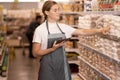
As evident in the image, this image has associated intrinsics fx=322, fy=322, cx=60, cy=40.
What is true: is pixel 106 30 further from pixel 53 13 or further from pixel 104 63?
pixel 53 13

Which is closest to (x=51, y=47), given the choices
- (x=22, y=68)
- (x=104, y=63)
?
(x=104, y=63)

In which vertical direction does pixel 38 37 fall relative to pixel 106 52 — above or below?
above

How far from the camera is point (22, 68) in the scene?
1204cm

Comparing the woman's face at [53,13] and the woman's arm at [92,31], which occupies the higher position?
the woman's face at [53,13]

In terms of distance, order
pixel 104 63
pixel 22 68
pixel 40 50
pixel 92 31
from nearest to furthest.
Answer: pixel 40 50 → pixel 92 31 → pixel 104 63 → pixel 22 68

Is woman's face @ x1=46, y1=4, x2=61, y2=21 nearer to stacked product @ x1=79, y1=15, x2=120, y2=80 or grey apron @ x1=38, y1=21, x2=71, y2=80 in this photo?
grey apron @ x1=38, y1=21, x2=71, y2=80

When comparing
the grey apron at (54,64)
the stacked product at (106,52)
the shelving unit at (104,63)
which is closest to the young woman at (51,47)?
the grey apron at (54,64)

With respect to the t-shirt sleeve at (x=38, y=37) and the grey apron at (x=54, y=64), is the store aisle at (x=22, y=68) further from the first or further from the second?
the t-shirt sleeve at (x=38, y=37)

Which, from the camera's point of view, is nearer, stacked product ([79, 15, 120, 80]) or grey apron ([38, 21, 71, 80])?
stacked product ([79, 15, 120, 80])

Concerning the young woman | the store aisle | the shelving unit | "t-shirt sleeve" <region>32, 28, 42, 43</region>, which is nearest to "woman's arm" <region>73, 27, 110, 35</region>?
the young woman

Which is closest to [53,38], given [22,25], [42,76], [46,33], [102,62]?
[46,33]

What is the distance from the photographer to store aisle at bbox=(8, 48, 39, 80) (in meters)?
10.4

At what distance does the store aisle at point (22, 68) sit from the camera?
10.4 metres

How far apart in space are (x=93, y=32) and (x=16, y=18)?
50.7 feet
